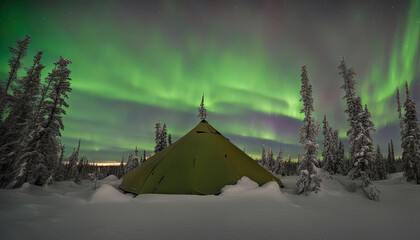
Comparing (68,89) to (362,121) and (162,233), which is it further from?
(362,121)

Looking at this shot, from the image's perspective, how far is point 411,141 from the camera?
27.8 meters

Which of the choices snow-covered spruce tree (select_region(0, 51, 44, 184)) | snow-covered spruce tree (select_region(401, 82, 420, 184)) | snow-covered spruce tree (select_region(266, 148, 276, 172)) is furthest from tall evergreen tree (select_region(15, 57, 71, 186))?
snow-covered spruce tree (select_region(266, 148, 276, 172))

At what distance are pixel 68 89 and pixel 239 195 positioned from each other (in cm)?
2176

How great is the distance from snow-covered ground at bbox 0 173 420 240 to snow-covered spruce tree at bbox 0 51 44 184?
17.9 meters

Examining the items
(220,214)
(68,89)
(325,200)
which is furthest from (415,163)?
(68,89)

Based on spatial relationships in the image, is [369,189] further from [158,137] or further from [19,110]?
[19,110]

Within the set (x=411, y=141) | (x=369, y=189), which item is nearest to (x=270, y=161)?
(x=411, y=141)

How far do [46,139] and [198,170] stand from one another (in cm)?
1785

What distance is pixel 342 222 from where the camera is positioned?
7.98 m

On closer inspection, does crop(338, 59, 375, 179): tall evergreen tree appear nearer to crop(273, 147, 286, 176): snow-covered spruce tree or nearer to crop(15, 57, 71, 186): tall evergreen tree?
crop(15, 57, 71, 186): tall evergreen tree

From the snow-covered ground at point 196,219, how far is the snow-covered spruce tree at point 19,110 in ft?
58.9

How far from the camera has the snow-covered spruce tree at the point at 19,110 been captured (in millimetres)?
21797

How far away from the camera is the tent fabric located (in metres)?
12.2

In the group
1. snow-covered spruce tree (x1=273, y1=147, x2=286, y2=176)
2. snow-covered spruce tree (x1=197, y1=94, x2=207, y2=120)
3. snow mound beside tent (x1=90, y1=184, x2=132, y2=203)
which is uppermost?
snow-covered spruce tree (x1=197, y1=94, x2=207, y2=120)
